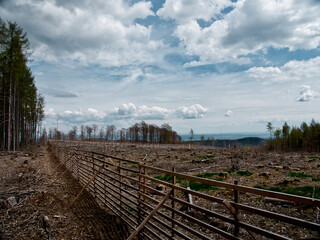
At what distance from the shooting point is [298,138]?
51.9 metres

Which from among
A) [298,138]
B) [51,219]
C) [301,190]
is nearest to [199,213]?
[51,219]

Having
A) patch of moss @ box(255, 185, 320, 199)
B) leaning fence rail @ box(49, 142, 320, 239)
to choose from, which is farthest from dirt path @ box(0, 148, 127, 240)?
patch of moss @ box(255, 185, 320, 199)

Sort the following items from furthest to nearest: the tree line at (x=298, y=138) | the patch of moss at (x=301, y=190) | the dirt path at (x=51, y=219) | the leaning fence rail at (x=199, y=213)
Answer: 1. the tree line at (x=298, y=138)
2. the patch of moss at (x=301, y=190)
3. the dirt path at (x=51, y=219)
4. the leaning fence rail at (x=199, y=213)

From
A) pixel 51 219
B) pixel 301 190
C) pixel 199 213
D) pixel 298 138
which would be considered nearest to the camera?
pixel 51 219

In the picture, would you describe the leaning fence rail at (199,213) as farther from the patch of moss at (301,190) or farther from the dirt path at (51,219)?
the patch of moss at (301,190)

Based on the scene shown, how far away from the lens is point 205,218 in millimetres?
5902

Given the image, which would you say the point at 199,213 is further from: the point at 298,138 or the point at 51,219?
the point at 298,138

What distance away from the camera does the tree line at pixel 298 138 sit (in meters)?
44.3

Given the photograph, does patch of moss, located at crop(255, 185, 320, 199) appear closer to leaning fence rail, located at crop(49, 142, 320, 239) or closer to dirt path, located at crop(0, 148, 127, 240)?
leaning fence rail, located at crop(49, 142, 320, 239)

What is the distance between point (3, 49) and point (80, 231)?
22.9 metres

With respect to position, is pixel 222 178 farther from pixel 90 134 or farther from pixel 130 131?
pixel 130 131

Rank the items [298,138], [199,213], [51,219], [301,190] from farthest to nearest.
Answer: [298,138] < [301,190] < [199,213] < [51,219]

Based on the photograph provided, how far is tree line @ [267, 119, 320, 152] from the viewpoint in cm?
4431

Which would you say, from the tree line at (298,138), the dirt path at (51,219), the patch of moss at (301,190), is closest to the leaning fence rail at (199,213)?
the dirt path at (51,219)
